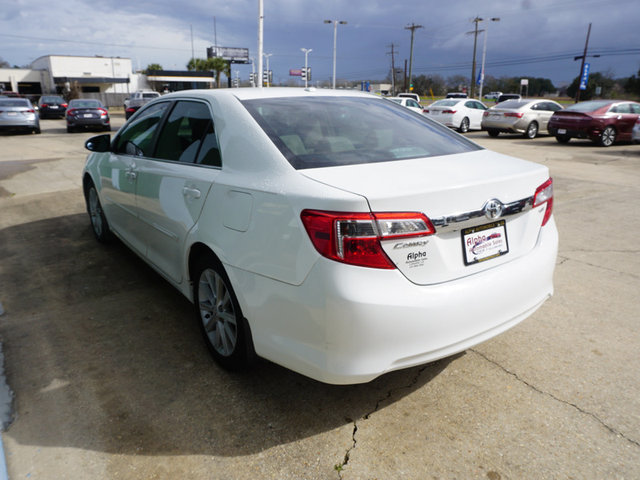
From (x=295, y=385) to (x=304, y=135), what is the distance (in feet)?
4.67

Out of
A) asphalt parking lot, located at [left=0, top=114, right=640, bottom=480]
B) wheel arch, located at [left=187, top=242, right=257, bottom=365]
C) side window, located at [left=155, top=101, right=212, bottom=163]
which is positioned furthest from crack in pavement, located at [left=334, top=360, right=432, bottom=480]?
side window, located at [left=155, top=101, right=212, bottom=163]

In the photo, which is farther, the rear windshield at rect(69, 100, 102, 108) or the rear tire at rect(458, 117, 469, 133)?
the rear tire at rect(458, 117, 469, 133)

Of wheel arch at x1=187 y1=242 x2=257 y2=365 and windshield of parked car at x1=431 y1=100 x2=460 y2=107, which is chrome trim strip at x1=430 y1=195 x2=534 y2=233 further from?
windshield of parked car at x1=431 y1=100 x2=460 y2=107

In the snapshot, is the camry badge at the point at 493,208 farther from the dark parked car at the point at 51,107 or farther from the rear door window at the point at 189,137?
the dark parked car at the point at 51,107

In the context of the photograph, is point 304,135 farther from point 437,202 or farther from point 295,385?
point 295,385

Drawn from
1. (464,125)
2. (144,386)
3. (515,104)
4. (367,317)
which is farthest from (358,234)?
(464,125)

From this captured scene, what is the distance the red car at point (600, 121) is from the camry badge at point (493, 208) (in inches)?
619

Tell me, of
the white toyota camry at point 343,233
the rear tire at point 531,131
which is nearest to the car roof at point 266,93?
the white toyota camry at point 343,233

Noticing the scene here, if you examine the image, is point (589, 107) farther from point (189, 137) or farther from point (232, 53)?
point (232, 53)

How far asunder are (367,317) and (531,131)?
1928cm

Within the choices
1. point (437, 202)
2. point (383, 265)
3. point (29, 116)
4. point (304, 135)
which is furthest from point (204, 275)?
point (29, 116)

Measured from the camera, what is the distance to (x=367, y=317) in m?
2.05

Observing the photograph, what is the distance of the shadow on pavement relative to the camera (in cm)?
246

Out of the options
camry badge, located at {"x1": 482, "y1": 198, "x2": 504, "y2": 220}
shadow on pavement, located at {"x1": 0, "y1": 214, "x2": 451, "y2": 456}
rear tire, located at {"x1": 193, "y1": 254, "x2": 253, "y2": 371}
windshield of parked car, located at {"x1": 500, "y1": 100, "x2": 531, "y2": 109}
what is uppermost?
windshield of parked car, located at {"x1": 500, "y1": 100, "x2": 531, "y2": 109}
